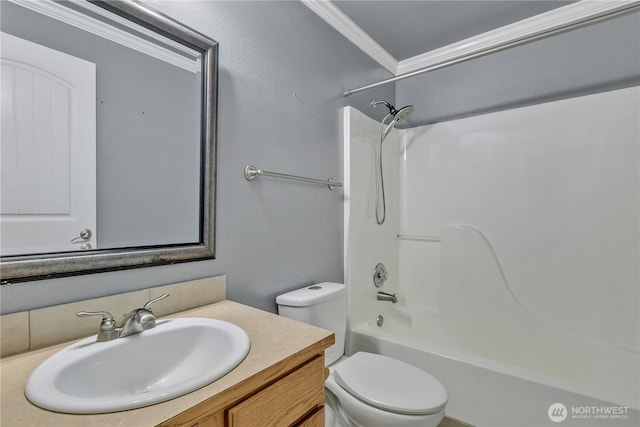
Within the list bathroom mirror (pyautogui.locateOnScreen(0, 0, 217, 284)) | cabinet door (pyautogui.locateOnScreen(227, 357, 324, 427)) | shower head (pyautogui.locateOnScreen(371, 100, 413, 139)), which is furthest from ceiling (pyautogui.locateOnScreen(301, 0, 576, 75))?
cabinet door (pyautogui.locateOnScreen(227, 357, 324, 427))

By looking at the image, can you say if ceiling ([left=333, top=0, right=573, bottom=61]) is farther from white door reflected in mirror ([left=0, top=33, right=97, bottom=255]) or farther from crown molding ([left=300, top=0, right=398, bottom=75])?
white door reflected in mirror ([left=0, top=33, right=97, bottom=255])

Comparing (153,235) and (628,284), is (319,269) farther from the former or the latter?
(628,284)

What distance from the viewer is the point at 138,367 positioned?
812mm

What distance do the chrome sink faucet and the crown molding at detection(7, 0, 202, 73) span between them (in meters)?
0.82

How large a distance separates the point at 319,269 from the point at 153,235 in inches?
35.7

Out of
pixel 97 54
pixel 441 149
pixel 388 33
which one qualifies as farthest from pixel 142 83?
pixel 441 149

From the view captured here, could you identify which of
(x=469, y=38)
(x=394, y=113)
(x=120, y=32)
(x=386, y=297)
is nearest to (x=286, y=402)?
(x=120, y=32)

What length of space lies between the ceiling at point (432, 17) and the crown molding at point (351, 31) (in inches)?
1.1

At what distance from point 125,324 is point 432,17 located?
Result: 2172 mm

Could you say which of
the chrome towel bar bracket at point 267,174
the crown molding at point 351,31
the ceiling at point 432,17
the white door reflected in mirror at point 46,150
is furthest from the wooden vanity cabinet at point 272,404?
the ceiling at point 432,17

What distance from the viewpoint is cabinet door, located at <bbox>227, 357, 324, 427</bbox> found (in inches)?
26.0

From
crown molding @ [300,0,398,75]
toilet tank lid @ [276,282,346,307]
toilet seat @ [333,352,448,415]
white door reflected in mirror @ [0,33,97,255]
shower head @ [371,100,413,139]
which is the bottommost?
toilet seat @ [333,352,448,415]

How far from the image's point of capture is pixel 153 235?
1.03 m

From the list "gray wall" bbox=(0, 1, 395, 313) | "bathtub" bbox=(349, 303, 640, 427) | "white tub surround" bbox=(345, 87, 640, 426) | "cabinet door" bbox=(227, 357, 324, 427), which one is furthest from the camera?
"white tub surround" bbox=(345, 87, 640, 426)
